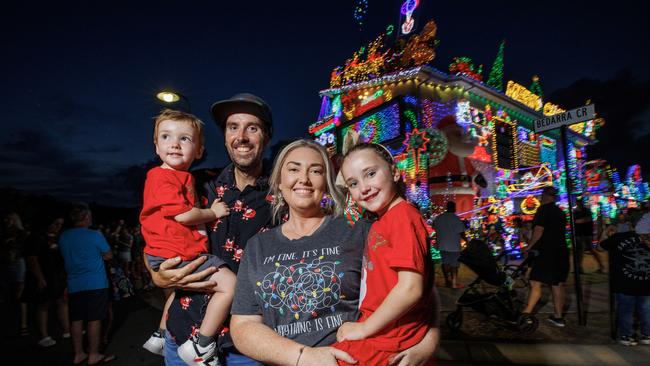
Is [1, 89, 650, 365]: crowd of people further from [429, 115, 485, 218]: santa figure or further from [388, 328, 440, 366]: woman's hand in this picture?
[429, 115, 485, 218]: santa figure

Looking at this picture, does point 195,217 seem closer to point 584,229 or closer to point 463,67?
point 584,229

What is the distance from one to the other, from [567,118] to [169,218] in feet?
21.6

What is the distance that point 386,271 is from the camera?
5.39ft

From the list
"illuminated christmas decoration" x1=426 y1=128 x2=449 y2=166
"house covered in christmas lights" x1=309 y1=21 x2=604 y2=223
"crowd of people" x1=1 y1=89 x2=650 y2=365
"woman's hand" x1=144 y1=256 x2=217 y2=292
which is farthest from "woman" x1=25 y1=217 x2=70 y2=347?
"illuminated christmas decoration" x1=426 y1=128 x2=449 y2=166

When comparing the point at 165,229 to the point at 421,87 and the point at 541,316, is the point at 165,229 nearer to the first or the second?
the point at 541,316

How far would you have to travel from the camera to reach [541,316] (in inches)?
240

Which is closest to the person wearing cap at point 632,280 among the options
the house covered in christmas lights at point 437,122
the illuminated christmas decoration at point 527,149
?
the house covered in christmas lights at point 437,122

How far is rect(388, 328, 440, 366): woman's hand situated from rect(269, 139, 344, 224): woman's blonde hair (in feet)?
2.60

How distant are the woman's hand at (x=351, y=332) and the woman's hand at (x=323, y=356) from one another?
86 millimetres

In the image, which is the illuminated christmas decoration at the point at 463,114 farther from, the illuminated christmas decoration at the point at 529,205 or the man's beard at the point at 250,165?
the man's beard at the point at 250,165

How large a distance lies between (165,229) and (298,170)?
106 centimetres

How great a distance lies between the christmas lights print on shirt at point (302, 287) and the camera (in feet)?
5.23

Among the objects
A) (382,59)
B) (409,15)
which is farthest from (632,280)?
(409,15)

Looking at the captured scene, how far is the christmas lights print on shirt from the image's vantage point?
1.59 metres
